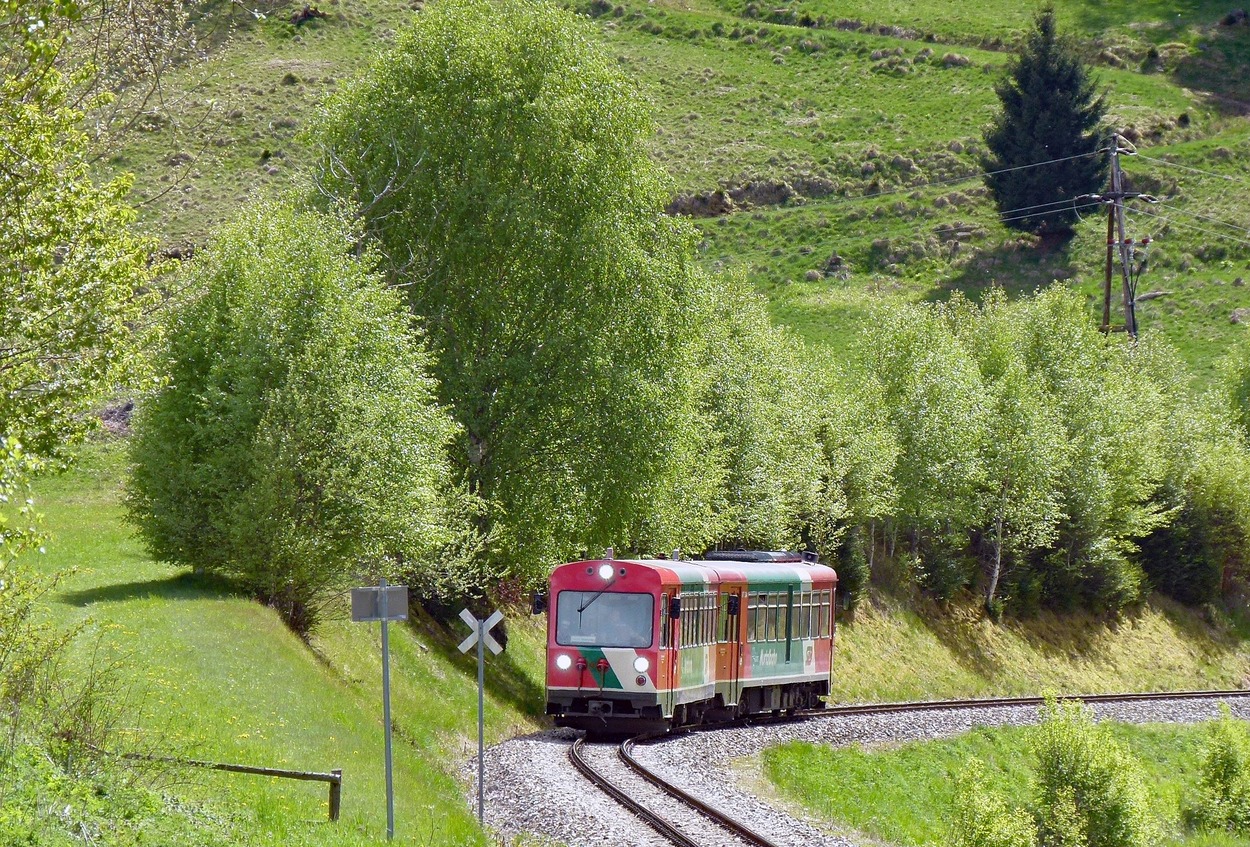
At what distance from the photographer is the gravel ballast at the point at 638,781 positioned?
19.3 meters

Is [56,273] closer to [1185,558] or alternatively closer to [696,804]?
[696,804]

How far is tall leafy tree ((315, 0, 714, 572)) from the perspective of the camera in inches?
1329

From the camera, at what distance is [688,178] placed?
96.1m

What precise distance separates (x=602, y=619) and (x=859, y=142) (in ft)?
286

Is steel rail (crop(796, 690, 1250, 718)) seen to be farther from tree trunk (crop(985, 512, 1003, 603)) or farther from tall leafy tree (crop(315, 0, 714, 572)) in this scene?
tree trunk (crop(985, 512, 1003, 603))

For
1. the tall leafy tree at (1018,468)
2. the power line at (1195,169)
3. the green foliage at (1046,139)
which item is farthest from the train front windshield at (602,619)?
the power line at (1195,169)

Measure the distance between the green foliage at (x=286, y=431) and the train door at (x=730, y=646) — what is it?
6578mm

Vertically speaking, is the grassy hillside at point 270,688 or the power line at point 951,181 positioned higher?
the power line at point 951,181

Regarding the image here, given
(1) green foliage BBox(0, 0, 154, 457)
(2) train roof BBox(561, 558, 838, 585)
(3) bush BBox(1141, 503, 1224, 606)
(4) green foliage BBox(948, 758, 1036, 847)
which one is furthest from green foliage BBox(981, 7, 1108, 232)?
(1) green foliage BBox(0, 0, 154, 457)

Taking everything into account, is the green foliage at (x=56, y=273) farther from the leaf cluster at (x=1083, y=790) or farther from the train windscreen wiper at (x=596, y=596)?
the leaf cluster at (x=1083, y=790)

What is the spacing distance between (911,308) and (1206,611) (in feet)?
64.4

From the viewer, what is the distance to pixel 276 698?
21016 mm

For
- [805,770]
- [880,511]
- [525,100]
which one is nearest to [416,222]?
[525,100]

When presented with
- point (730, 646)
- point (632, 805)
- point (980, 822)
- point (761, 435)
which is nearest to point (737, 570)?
point (730, 646)
